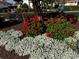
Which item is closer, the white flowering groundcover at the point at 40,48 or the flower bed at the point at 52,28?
the white flowering groundcover at the point at 40,48

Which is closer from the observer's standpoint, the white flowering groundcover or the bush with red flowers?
the white flowering groundcover

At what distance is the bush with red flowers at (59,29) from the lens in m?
9.39

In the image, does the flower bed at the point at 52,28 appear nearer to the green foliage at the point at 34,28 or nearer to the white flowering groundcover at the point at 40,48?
the green foliage at the point at 34,28

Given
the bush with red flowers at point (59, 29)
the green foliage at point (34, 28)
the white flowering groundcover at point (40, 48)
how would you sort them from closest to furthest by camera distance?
1. the white flowering groundcover at point (40, 48)
2. the bush with red flowers at point (59, 29)
3. the green foliage at point (34, 28)

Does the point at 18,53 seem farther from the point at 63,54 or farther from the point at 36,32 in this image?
the point at 36,32

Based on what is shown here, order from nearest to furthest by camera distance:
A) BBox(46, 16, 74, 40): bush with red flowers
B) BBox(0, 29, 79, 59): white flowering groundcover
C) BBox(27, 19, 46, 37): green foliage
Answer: BBox(0, 29, 79, 59): white flowering groundcover → BBox(46, 16, 74, 40): bush with red flowers → BBox(27, 19, 46, 37): green foliage

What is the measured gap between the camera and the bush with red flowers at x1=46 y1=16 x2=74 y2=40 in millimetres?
9385

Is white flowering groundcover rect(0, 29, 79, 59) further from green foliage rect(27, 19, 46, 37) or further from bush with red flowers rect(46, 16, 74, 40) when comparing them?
green foliage rect(27, 19, 46, 37)

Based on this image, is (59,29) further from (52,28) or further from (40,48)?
(40,48)

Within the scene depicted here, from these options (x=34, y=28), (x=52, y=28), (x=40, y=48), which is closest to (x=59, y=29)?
(x=52, y=28)

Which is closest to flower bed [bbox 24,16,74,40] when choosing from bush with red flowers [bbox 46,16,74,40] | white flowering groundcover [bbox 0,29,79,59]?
bush with red flowers [bbox 46,16,74,40]

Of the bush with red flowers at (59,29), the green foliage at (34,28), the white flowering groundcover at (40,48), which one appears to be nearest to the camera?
the white flowering groundcover at (40,48)

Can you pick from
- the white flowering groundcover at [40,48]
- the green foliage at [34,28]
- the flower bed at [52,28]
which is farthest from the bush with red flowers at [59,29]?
the white flowering groundcover at [40,48]

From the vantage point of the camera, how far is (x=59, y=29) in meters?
9.61
